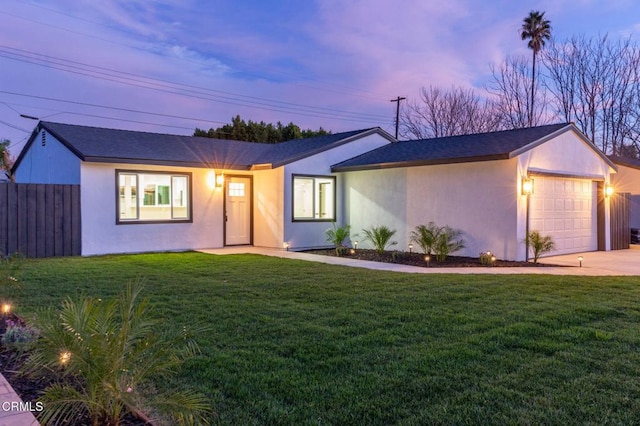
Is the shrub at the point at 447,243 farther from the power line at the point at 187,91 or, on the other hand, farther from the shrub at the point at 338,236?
the power line at the point at 187,91

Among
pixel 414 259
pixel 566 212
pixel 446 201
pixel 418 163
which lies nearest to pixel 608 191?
pixel 566 212

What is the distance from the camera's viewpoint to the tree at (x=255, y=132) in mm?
28328

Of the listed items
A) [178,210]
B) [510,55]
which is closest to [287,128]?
[510,55]

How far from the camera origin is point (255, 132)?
28.7 metres

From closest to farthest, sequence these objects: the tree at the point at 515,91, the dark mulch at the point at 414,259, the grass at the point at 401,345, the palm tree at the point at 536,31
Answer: the grass at the point at 401,345, the dark mulch at the point at 414,259, the tree at the point at 515,91, the palm tree at the point at 536,31

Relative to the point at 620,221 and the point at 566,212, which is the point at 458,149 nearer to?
the point at 566,212

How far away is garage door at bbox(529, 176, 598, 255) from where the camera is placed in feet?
39.1

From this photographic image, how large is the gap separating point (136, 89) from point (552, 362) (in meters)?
23.4

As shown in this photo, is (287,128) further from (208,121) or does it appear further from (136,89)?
(136,89)

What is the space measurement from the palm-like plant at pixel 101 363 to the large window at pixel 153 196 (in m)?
9.94

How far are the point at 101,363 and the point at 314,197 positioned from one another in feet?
38.9

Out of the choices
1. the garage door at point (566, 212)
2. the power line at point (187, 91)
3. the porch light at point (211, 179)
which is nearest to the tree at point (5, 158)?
the power line at point (187, 91)

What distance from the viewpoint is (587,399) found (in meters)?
3.14

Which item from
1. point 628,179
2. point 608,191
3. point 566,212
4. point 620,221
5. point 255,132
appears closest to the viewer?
point 566,212
